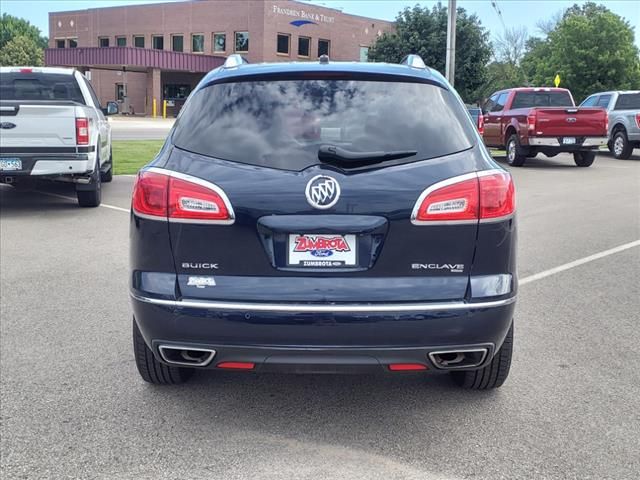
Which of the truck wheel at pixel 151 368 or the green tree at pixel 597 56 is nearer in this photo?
the truck wheel at pixel 151 368

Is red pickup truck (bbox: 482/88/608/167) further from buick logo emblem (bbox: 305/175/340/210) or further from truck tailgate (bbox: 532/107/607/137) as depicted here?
buick logo emblem (bbox: 305/175/340/210)

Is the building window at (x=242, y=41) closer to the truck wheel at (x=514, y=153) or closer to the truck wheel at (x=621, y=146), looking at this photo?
the truck wheel at (x=621, y=146)

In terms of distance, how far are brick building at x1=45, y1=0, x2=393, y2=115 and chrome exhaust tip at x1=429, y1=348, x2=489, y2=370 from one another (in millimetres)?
52047

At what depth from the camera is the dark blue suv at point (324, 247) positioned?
318 cm

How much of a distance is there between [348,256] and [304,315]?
0.33 metres

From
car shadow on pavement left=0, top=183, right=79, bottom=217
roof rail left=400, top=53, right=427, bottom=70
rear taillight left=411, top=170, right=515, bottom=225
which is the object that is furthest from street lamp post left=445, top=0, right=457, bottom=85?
rear taillight left=411, top=170, right=515, bottom=225

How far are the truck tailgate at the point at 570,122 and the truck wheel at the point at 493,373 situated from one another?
579 inches

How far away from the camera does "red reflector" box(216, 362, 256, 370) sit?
131 inches

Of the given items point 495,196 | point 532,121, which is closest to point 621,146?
point 532,121

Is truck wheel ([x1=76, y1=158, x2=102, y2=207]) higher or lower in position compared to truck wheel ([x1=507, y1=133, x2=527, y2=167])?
lower

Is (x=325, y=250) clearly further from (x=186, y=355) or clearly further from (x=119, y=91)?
(x=119, y=91)

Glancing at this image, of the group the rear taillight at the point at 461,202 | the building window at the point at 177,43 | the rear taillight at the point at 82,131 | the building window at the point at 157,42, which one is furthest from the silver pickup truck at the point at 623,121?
the building window at the point at 157,42

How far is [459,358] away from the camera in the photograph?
11.2 ft

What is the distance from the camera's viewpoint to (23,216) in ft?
33.7
